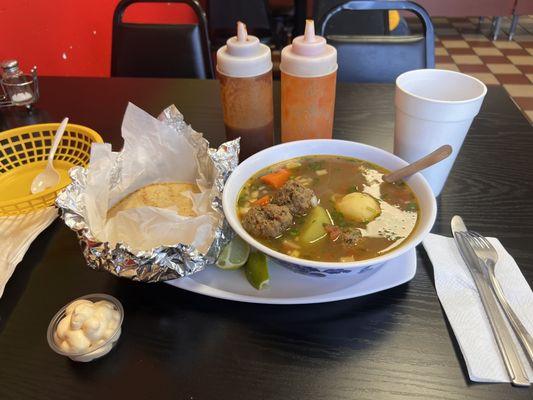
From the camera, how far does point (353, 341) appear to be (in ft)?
3.07

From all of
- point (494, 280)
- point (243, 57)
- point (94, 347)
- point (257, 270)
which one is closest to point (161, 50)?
point (243, 57)

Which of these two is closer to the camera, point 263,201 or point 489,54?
point 263,201

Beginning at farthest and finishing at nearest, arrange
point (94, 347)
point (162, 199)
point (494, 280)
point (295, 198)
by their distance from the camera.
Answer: point (162, 199), point (295, 198), point (494, 280), point (94, 347)

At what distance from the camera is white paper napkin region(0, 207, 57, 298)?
3.58ft

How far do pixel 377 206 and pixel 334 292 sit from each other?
293 millimetres

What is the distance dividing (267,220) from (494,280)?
555mm

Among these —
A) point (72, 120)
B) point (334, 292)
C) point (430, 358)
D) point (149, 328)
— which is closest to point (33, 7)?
point (72, 120)

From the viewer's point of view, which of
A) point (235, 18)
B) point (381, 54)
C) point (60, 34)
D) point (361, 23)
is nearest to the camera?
→ point (381, 54)

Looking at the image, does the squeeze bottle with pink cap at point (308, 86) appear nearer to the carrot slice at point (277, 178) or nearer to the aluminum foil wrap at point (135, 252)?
the carrot slice at point (277, 178)

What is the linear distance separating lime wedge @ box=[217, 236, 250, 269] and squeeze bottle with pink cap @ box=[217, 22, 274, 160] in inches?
18.9

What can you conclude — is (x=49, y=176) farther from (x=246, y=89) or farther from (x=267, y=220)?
(x=267, y=220)

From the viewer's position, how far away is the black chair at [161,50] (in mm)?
2320

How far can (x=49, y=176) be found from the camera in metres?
1.46

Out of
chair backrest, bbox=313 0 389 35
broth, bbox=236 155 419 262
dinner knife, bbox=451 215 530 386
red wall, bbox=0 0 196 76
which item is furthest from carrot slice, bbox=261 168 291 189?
chair backrest, bbox=313 0 389 35
